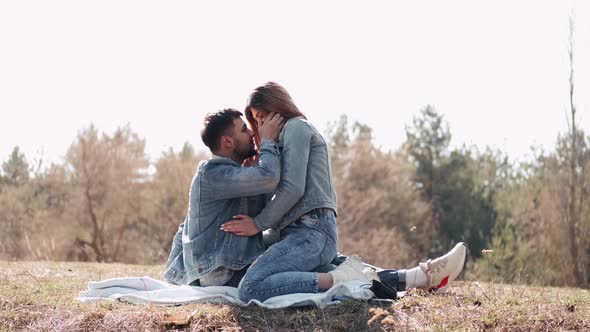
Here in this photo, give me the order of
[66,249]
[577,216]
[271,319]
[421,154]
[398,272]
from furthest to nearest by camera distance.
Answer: [421,154], [66,249], [577,216], [398,272], [271,319]

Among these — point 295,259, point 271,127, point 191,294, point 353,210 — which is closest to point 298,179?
point 271,127

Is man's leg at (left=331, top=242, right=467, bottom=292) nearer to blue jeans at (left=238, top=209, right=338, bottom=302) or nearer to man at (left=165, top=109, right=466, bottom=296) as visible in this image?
man at (left=165, top=109, right=466, bottom=296)

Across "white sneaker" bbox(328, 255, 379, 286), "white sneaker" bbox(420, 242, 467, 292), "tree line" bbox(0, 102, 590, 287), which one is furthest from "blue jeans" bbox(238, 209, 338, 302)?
"tree line" bbox(0, 102, 590, 287)

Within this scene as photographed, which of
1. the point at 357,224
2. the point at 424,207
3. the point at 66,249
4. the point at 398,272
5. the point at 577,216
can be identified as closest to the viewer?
the point at 398,272

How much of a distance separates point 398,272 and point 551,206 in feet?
58.1

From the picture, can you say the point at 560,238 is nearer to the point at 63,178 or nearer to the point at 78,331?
the point at 63,178

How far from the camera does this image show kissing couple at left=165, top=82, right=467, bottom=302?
18.7 ft

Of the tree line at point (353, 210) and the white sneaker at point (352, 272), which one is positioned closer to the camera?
the white sneaker at point (352, 272)

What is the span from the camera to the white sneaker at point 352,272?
18.9 ft

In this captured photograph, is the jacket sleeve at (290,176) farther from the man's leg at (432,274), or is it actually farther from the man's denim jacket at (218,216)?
the man's leg at (432,274)

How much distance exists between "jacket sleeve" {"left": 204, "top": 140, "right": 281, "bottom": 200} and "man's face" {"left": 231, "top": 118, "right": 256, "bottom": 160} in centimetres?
24

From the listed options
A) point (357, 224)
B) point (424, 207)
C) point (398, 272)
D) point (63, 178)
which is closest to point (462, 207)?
point (424, 207)

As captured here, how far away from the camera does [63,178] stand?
24.5 m

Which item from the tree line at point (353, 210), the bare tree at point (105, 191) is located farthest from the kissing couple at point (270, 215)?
the bare tree at point (105, 191)
